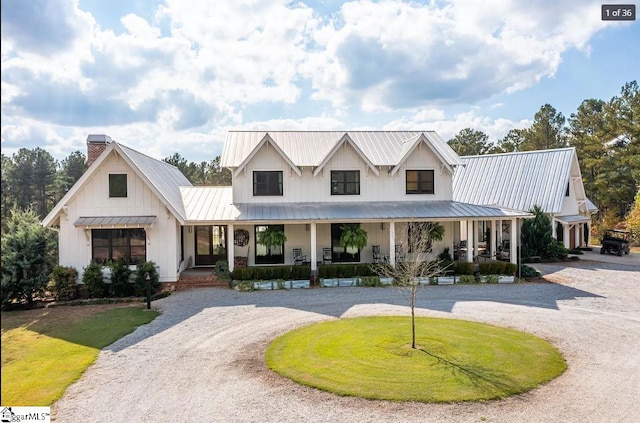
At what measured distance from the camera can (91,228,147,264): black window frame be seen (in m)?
18.8

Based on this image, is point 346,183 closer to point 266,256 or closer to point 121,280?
point 266,256

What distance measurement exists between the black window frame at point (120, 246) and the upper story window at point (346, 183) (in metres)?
9.65

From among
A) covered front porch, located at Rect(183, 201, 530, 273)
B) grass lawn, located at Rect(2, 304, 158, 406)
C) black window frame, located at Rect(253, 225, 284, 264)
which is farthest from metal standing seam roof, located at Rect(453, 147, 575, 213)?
grass lawn, located at Rect(2, 304, 158, 406)

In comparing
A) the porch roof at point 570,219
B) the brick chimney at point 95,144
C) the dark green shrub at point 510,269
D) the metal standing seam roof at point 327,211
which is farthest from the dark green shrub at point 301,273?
the porch roof at point 570,219

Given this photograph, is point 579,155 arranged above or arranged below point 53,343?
above

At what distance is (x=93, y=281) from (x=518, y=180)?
91.7 ft

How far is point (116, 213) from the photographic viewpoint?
18.9 metres

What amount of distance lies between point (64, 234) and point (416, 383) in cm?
1650

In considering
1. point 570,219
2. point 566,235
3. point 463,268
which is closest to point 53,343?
point 463,268

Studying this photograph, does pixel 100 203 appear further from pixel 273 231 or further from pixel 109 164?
pixel 273 231

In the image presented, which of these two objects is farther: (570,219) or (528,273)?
(570,219)

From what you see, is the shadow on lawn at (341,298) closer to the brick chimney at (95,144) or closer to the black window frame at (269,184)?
the black window frame at (269,184)

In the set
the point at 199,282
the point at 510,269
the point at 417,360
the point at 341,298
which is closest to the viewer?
the point at 417,360

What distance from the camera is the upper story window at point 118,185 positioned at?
1894cm
